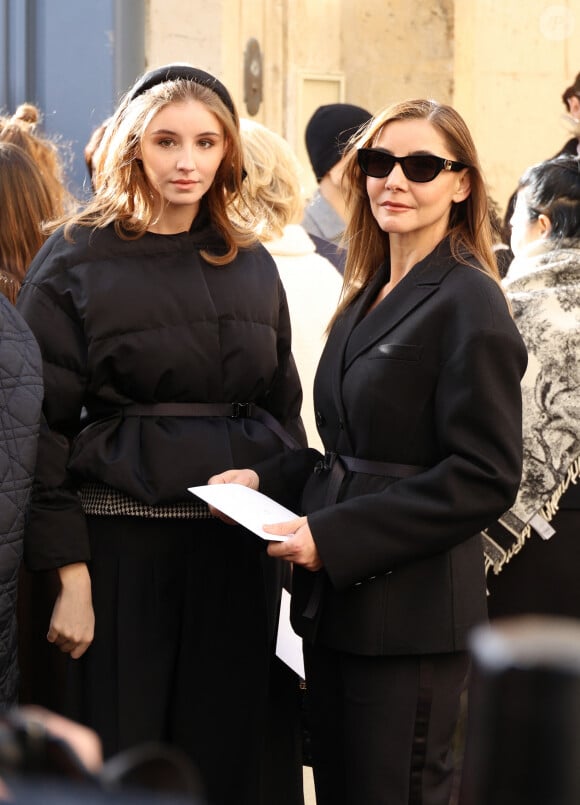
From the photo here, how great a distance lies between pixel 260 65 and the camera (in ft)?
21.5

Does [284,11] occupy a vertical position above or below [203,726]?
above

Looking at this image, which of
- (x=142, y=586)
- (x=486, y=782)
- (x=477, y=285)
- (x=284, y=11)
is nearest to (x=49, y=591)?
(x=142, y=586)

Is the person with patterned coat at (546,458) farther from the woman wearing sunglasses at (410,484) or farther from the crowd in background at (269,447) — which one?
the woman wearing sunglasses at (410,484)

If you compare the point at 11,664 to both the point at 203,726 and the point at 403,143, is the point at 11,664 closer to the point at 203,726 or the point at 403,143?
the point at 203,726

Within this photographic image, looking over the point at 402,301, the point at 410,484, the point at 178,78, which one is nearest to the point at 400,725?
the point at 410,484

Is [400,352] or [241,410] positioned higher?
[400,352]

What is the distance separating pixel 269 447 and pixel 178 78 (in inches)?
32.6

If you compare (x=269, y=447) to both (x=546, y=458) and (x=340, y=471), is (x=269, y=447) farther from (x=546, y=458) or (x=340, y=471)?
(x=546, y=458)

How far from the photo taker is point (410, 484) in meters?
2.30

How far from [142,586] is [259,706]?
1.31 ft

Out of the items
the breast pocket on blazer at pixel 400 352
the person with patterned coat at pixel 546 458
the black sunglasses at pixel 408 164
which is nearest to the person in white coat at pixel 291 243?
the person with patterned coat at pixel 546 458

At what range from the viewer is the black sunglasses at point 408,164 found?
7.91 ft

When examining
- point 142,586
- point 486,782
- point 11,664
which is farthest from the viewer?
point 142,586

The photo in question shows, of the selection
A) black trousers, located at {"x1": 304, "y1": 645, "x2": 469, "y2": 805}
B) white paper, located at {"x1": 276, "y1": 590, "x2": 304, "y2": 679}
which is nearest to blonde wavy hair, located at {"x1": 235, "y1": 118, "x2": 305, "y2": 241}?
white paper, located at {"x1": 276, "y1": 590, "x2": 304, "y2": 679}
